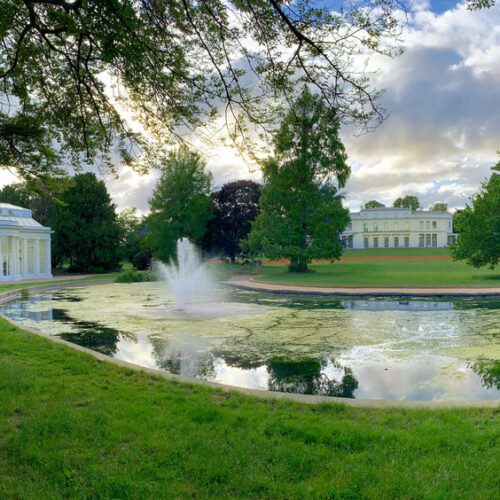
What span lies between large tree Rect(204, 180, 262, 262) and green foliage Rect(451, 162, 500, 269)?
66.5ft

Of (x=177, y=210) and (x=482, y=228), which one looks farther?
(x=177, y=210)

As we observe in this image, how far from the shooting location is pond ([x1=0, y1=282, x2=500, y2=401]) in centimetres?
623

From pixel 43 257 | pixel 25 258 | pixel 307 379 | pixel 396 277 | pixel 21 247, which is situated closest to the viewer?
pixel 307 379

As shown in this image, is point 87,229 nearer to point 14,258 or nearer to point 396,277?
point 14,258

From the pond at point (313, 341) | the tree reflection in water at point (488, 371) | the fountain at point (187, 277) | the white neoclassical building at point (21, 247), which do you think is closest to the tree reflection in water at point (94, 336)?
the pond at point (313, 341)

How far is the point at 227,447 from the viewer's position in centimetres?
353

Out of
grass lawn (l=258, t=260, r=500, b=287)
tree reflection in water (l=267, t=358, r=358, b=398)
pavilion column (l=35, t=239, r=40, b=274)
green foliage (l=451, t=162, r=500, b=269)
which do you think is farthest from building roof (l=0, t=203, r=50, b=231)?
tree reflection in water (l=267, t=358, r=358, b=398)

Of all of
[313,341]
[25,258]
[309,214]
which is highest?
[309,214]

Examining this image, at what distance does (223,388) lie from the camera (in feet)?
17.4

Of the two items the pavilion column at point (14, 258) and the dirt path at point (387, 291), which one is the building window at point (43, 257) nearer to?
the pavilion column at point (14, 258)

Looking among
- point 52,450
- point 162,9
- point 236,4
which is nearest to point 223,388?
point 52,450

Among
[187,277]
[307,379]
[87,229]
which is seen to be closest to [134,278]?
[187,277]

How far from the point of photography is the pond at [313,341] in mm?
6230

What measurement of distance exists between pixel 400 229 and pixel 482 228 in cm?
6195
